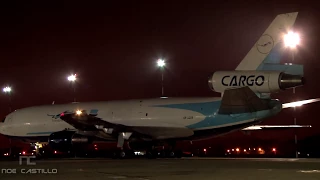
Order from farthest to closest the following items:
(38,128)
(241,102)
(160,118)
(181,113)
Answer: (38,128) → (160,118) → (181,113) → (241,102)

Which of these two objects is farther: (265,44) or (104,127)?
(104,127)

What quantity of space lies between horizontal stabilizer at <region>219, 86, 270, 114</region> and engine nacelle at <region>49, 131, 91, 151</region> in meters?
11.5

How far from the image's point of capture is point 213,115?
37.8m

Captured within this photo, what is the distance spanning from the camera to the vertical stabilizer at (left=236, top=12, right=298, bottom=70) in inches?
1318

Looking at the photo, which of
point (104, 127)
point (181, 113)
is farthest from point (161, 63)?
point (181, 113)

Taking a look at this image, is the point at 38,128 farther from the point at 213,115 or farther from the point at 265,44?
the point at 265,44

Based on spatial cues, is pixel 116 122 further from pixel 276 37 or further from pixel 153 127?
pixel 276 37

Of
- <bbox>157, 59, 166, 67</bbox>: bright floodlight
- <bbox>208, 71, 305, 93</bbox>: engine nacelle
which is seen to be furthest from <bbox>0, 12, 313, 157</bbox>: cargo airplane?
<bbox>157, 59, 166, 67</bbox>: bright floodlight

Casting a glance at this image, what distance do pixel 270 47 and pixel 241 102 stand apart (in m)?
4.04

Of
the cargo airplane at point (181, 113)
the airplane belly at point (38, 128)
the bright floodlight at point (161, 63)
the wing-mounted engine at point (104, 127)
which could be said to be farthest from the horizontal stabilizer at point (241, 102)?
the bright floodlight at point (161, 63)

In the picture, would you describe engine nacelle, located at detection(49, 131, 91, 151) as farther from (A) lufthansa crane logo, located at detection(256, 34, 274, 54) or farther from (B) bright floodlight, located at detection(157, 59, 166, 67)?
(A) lufthansa crane logo, located at detection(256, 34, 274, 54)

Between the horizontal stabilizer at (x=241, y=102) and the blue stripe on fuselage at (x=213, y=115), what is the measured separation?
61 centimetres

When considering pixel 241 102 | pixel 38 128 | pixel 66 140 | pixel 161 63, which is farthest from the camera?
pixel 161 63

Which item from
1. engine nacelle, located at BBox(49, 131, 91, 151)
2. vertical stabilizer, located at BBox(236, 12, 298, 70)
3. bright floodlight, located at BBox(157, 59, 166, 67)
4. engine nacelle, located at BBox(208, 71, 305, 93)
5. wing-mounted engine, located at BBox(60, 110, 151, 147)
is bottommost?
engine nacelle, located at BBox(49, 131, 91, 151)
